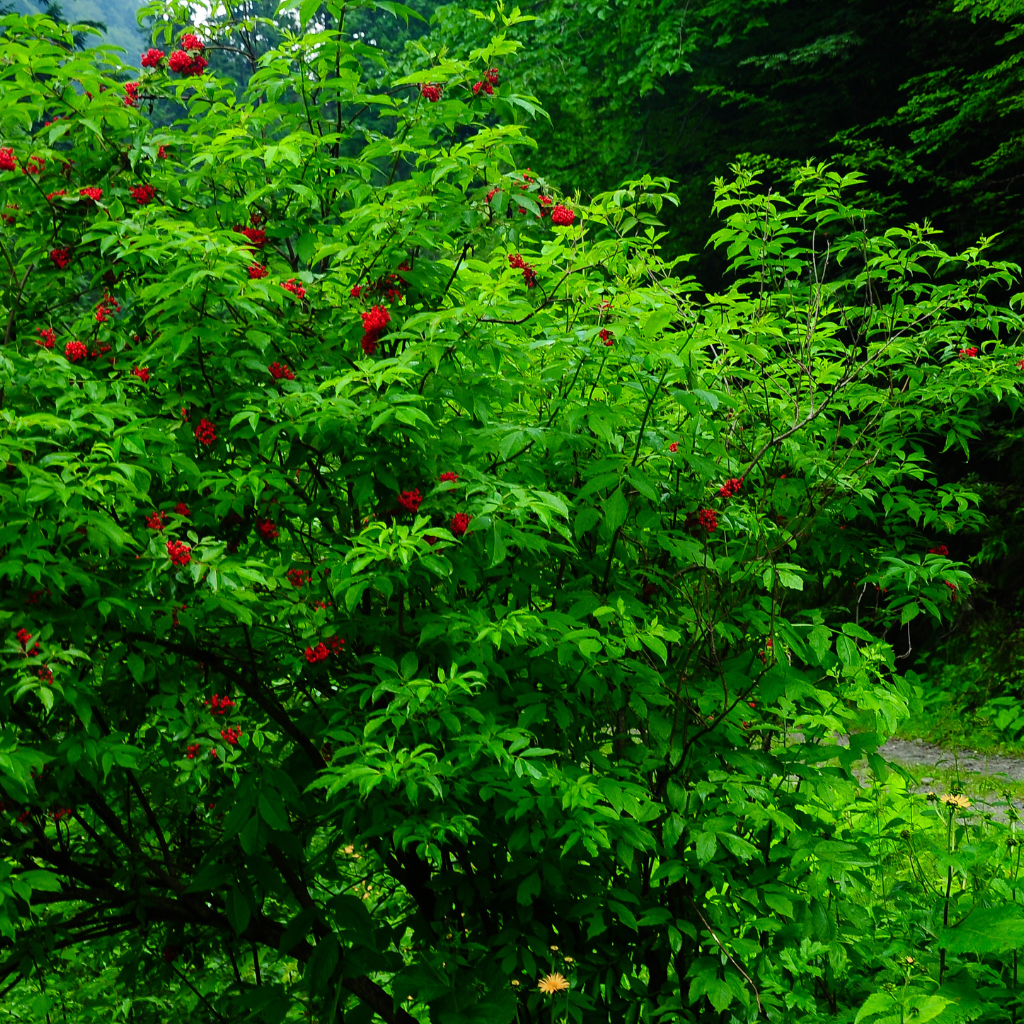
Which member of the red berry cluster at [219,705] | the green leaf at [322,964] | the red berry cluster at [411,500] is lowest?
the green leaf at [322,964]

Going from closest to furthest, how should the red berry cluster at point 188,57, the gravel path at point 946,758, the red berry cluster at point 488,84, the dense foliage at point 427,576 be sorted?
1. the dense foliage at point 427,576
2. the red berry cluster at point 488,84
3. the red berry cluster at point 188,57
4. the gravel path at point 946,758

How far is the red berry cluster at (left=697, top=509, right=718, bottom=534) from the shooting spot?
2.46 m

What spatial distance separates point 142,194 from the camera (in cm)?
254

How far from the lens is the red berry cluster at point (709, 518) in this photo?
2.46m

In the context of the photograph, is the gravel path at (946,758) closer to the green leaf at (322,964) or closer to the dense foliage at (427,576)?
the dense foliage at (427,576)

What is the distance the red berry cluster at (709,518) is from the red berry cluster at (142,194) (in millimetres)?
1809

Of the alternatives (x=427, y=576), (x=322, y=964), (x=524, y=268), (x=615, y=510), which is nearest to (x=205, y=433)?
(x=427, y=576)

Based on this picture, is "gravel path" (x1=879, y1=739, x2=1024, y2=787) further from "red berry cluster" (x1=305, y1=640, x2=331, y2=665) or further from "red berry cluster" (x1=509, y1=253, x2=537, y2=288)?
"red berry cluster" (x1=305, y1=640, x2=331, y2=665)

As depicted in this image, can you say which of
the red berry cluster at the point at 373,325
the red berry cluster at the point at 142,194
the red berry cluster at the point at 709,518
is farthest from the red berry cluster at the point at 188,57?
the red berry cluster at the point at 709,518

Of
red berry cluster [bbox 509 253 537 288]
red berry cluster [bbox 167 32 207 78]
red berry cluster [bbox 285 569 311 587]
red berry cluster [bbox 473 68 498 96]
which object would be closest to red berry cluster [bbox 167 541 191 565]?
red berry cluster [bbox 285 569 311 587]

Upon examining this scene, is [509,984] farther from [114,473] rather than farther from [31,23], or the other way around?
[31,23]

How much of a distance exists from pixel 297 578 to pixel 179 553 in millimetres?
410

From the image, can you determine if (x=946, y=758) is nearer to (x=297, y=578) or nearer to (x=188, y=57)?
(x=297, y=578)

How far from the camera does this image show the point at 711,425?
247 cm
